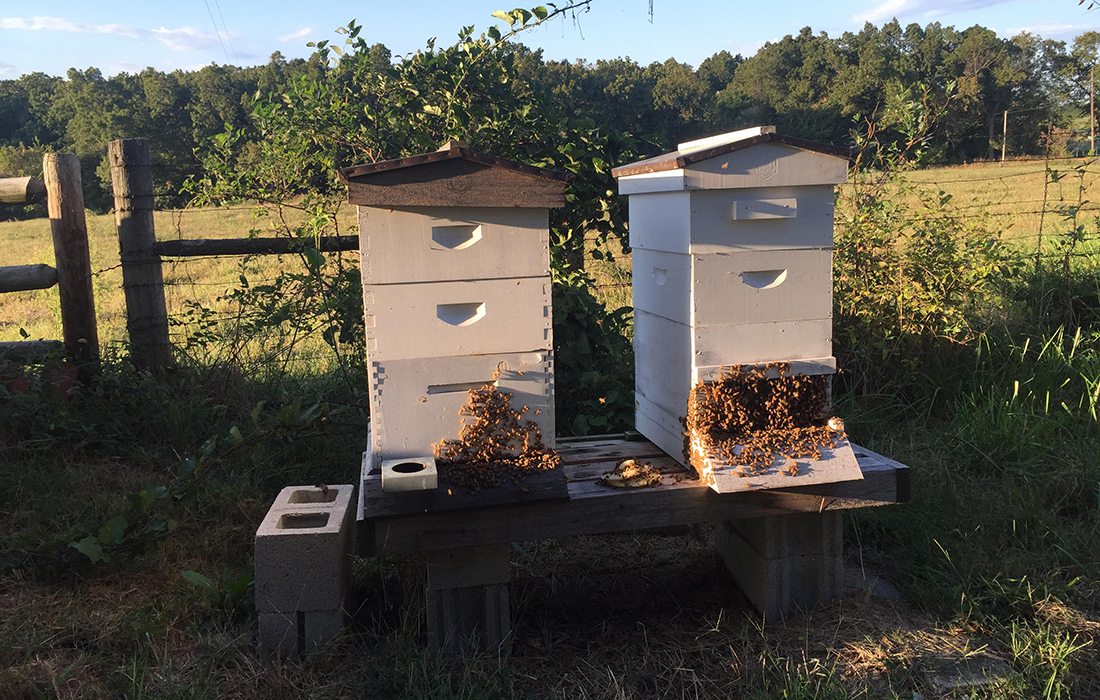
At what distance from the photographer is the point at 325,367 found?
18.9 ft

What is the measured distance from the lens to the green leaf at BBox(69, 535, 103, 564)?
3054 millimetres

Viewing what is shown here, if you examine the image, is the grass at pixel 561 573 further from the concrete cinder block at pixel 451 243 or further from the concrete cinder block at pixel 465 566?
the concrete cinder block at pixel 451 243

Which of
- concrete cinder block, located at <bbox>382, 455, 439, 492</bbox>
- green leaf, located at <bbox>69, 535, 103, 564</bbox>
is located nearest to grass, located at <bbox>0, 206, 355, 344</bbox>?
green leaf, located at <bbox>69, 535, 103, 564</bbox>

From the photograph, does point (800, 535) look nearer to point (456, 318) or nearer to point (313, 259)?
point (456, 318)

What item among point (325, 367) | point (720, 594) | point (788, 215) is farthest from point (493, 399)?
point (325, 367)

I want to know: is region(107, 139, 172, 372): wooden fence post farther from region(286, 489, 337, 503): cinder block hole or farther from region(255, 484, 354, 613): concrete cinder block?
region(255, 484, 354, 613): concrete cinder block

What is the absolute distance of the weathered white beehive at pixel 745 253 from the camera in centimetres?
254

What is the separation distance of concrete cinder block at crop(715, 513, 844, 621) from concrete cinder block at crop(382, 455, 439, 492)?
1249 millimetres

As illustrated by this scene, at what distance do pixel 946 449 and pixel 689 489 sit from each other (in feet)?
7.71

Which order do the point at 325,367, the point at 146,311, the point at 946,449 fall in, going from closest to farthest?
the point at 946,449 < the point at 146,311 < the point at 325,367

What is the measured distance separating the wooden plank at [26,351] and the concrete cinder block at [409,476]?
2.93 metres

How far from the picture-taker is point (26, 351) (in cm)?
441

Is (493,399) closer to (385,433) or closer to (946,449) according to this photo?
(385,433)

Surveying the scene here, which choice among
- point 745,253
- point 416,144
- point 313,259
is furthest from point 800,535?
point 416,144
